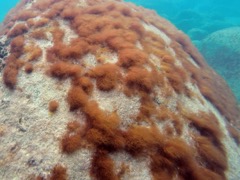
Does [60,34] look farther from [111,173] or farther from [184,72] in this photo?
[111,173]

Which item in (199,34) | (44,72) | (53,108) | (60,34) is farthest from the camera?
(199,34)

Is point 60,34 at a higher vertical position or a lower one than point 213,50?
higher

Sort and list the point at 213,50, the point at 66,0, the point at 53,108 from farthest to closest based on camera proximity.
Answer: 1. the point at 213,50
2. the point at 66,0
3. the point at 53,108

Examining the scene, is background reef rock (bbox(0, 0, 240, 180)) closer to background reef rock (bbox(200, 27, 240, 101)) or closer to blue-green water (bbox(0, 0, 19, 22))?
background reef rock (bbox(200, 27, 240, 101))

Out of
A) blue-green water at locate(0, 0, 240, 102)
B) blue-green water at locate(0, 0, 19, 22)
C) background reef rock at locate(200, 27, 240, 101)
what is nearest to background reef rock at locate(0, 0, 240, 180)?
background reef rock at locate(200, 27, 240, 101)

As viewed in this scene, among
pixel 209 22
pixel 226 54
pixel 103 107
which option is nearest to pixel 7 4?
pixel 209 22

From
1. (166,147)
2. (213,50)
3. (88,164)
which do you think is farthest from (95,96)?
(213,50)

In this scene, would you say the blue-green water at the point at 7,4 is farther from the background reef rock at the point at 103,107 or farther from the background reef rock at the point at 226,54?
the background reef rock at the point at 103,107

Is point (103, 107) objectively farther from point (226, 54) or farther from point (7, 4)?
point (7, 4)
